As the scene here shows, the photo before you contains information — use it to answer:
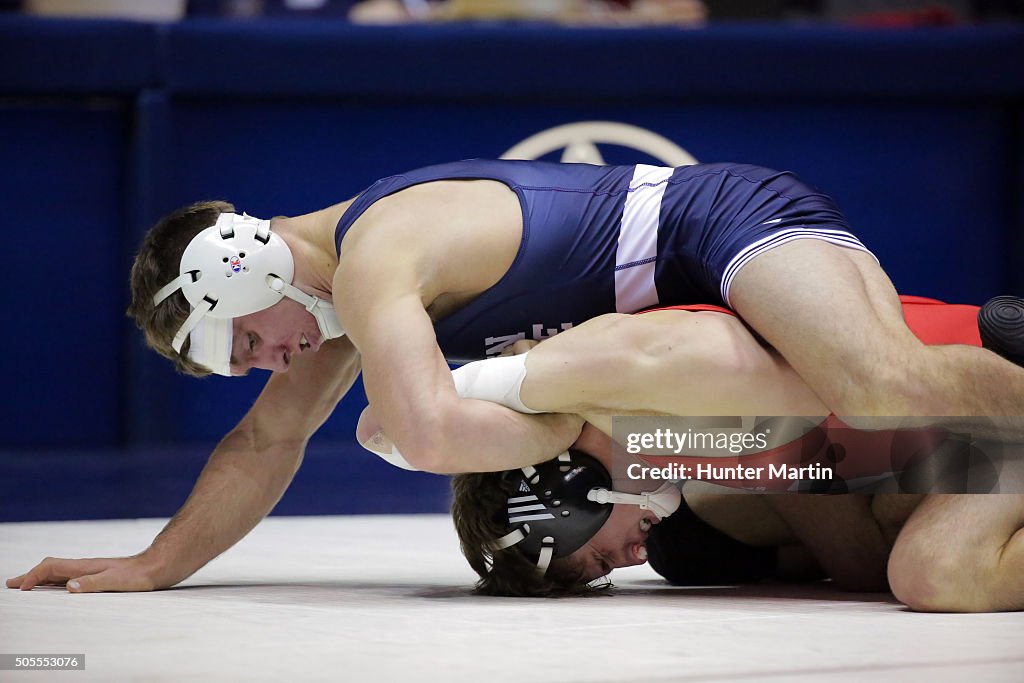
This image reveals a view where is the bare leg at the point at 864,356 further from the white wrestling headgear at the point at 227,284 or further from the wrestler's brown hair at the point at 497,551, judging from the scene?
the white wrestling headgear at the point at 227,284

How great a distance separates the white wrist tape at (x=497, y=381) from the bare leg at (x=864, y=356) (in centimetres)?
43

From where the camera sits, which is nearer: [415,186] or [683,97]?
[415,186]

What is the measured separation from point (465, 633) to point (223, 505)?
3.02 feet

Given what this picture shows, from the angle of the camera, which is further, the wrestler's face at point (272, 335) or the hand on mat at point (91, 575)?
the wrestler's face at point (272, 335)

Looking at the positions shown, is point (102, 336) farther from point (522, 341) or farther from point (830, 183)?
point (522, 341)

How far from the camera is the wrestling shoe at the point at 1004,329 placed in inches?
97.8

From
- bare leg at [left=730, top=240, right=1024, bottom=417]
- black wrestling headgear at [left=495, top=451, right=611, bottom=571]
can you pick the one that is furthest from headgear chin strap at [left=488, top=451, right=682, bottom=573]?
bare leg at [left=730, top=240, right=1024, bottom=417]

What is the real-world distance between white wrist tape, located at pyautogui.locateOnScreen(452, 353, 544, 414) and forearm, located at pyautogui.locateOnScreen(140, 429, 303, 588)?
2.05 ft

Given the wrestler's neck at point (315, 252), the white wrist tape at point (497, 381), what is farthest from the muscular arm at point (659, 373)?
the wrestler's neck at point (315, 252)

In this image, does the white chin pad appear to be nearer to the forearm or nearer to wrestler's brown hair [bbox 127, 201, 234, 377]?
wrestler's brown hair [bbox 127, 201, 234, 377]

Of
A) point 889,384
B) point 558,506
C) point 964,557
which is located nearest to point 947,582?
point 964,557

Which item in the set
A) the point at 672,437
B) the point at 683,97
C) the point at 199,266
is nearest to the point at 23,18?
the point at 683,97

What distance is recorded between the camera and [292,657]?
184 centimetres

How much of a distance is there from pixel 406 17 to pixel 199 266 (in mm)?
3604
